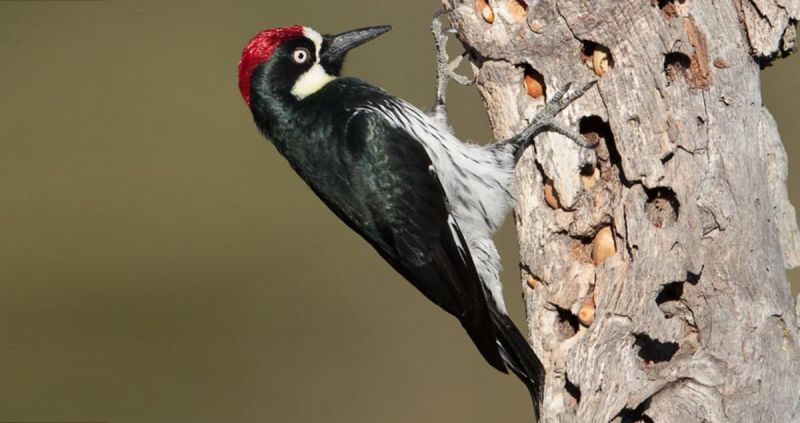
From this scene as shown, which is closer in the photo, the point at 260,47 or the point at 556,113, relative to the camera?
the point at 556,113

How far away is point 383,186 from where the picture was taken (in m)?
4.04

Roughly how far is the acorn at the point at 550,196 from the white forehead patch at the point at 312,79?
104cm

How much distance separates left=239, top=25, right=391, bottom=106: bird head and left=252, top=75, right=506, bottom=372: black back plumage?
0.07m

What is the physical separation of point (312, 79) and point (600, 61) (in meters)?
1.24

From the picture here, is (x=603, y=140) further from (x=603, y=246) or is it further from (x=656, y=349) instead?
(x=656, y=349)

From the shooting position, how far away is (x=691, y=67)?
343cm

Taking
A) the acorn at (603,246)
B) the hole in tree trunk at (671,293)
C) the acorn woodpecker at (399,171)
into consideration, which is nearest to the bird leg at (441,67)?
the acorn woodpecker at (399,171)

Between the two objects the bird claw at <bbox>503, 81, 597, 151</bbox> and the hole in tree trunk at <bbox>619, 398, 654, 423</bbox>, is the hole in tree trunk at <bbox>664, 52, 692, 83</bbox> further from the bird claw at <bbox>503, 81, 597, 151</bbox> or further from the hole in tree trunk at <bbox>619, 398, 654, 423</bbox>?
the hole in tree trunk at <bbox>619, 398, 654, 423</bbox>

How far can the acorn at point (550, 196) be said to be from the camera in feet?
12.0

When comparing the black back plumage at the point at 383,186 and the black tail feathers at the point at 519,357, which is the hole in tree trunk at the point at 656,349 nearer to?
the black tail feathers at the point at 519,357

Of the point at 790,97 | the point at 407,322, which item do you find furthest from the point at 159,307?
the point at 790,97

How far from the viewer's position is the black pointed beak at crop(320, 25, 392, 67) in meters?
4.36

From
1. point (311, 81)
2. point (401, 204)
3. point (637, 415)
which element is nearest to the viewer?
point (637, 415)

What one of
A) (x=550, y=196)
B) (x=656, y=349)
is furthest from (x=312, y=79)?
(x=656, y=349)
